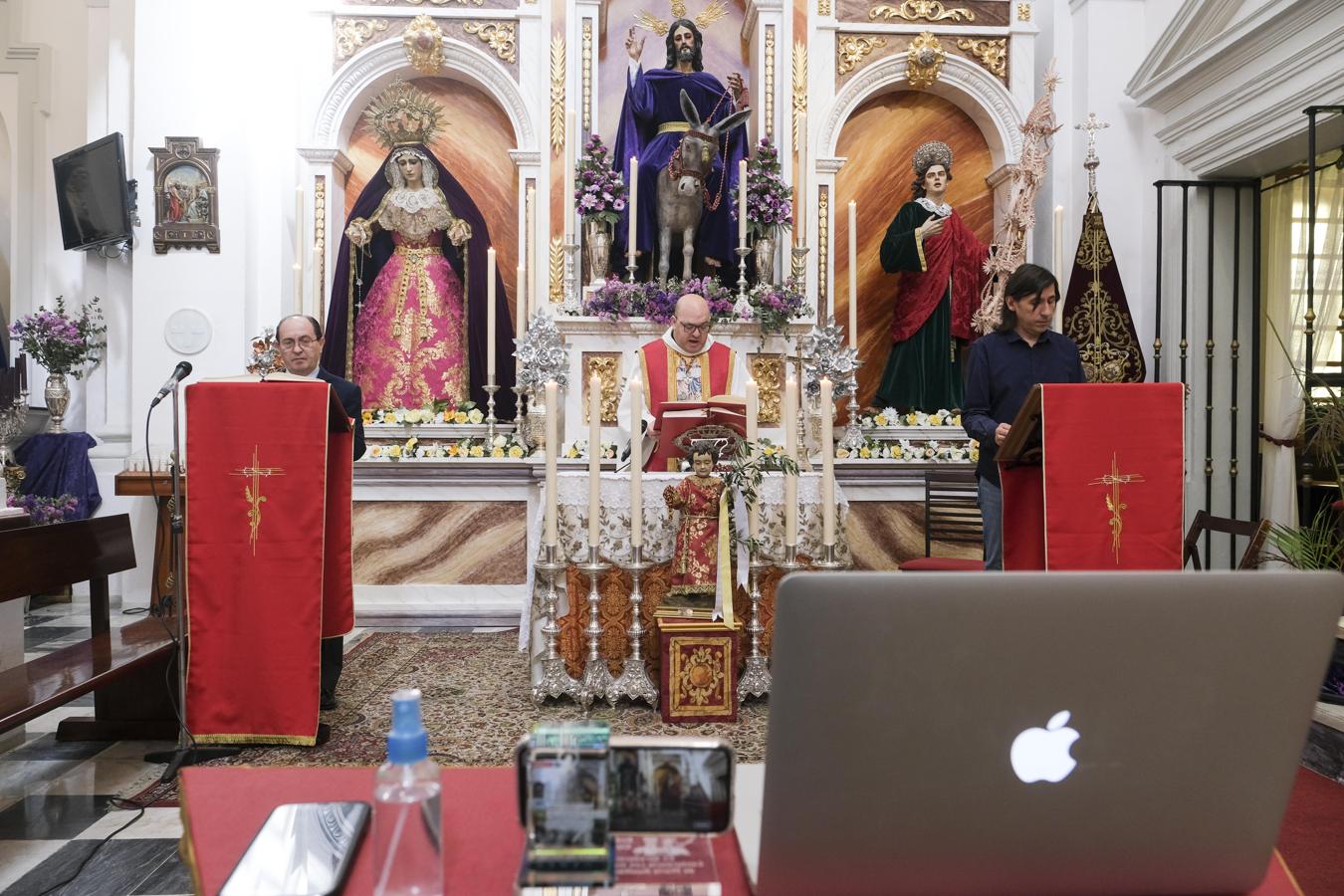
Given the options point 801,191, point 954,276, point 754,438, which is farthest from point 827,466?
point 954,276

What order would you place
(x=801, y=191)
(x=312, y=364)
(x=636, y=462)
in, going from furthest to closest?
(x=801, y=191), (x=312, y=364), (x=636, y=462)

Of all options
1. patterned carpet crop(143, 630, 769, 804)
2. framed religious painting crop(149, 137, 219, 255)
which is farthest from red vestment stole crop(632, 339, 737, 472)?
framed religious painting crop(149, 137, 219, 255)

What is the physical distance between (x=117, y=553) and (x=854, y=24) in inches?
228

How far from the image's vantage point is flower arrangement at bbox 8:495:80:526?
6000mm

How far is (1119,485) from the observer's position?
3143 mm

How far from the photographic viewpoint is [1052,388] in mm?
3043

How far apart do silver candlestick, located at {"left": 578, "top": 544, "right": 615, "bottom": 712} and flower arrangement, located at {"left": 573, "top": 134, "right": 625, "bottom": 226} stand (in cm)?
282

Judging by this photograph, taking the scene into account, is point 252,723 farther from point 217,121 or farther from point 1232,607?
point 217,121

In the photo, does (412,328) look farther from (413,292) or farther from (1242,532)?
(1242,532)

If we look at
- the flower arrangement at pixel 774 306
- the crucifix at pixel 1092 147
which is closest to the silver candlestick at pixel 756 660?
the flower arrangement at pixel 774 306

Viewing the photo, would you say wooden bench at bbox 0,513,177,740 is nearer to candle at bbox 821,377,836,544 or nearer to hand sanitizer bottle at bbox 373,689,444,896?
hand sanitizer bottle at bbox 373,689,444,896

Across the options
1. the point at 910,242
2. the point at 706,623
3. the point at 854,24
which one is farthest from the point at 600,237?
the point at 706,623

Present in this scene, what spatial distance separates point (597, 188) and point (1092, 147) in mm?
3224

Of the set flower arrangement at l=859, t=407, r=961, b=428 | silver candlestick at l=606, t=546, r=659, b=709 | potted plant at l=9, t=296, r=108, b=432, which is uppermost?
potted plant at l=9, t=296, r=108, b=432
